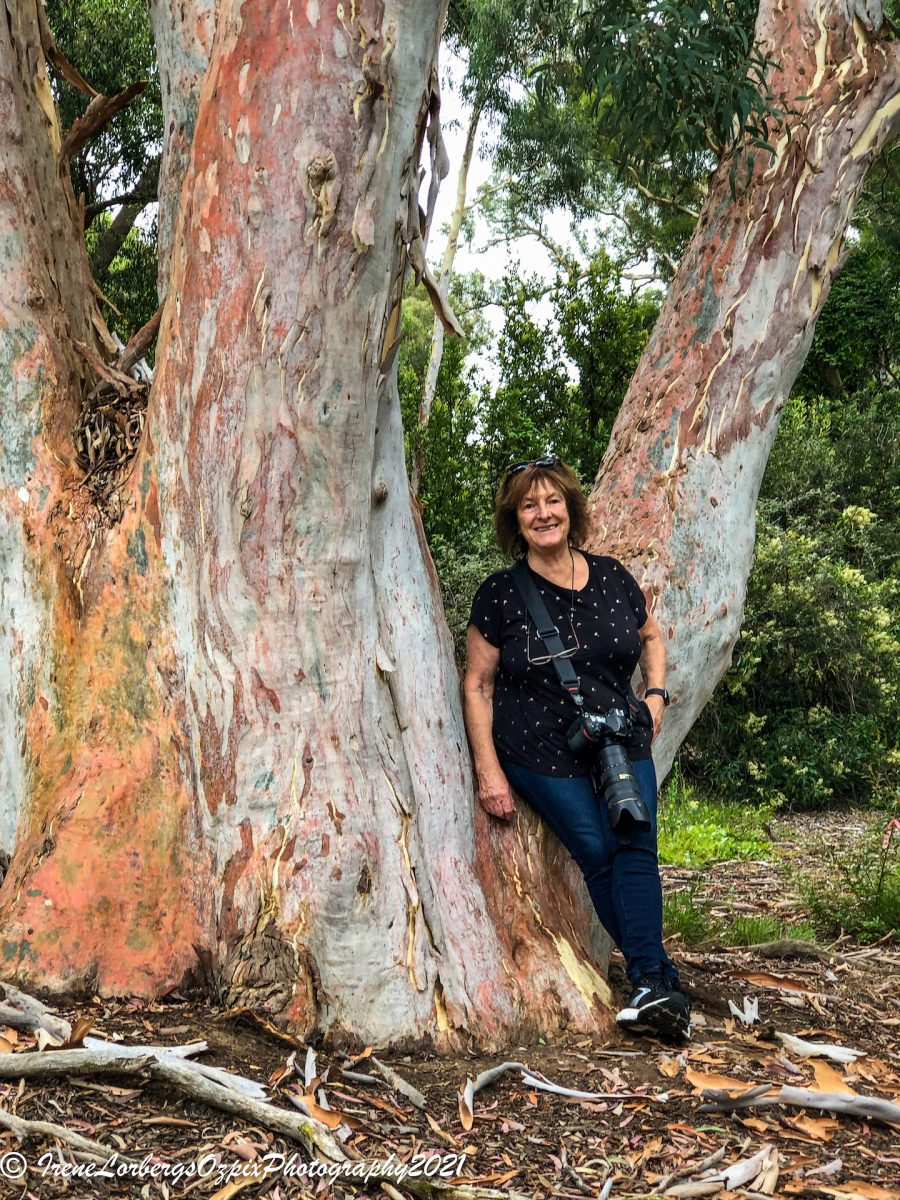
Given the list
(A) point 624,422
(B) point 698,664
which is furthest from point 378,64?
(B) point 698,664

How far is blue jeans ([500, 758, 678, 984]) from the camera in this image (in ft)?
13.3

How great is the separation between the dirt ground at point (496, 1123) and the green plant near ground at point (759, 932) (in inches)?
56.6

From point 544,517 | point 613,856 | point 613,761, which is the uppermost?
point 544,517

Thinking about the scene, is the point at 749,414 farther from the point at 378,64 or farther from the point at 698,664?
the point at 378,64

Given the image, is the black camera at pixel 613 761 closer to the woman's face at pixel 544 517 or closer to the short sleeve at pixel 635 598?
the short sleeve at pixel 635 598

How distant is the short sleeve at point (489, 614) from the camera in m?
4.38

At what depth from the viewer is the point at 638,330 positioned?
11938 mm

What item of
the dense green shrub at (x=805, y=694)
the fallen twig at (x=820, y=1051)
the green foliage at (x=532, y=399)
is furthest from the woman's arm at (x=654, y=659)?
the green foliage at (x=532, y=399)

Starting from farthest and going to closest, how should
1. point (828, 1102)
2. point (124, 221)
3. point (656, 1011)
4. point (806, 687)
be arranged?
point (124, 221) < point (806, 687) < point (656, 1011) < point (828, 1102)

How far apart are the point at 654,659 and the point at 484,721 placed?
69cm

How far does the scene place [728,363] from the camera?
4.72m

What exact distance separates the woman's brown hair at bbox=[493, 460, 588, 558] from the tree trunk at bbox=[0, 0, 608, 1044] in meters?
0.59

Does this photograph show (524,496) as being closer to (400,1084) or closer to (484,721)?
(484,721)

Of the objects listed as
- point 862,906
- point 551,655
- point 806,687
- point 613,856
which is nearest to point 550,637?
point 551,655
